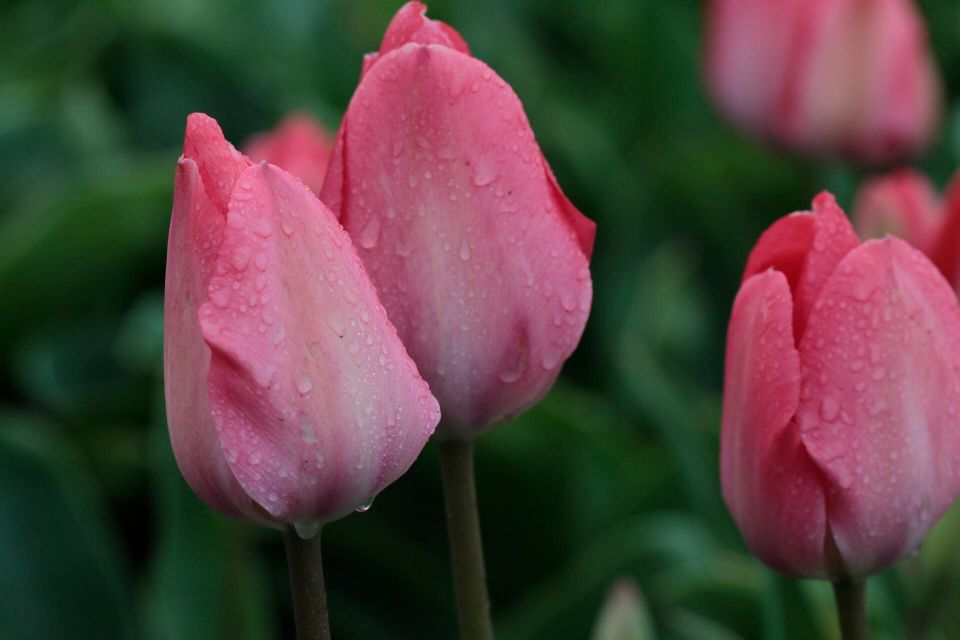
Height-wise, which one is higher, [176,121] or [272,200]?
[272,200]

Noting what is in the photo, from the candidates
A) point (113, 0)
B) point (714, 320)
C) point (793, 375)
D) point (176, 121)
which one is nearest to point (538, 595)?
point (714, 320)

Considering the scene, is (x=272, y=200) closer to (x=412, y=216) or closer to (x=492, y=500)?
(x=412, y=216)

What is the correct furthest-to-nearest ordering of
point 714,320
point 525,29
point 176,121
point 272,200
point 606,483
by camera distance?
point 525,29, point 176,121, point 714,320, point 606,483, point 272,200

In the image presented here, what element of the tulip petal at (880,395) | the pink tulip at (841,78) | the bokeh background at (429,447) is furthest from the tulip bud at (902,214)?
the pink tulip at (841,78)

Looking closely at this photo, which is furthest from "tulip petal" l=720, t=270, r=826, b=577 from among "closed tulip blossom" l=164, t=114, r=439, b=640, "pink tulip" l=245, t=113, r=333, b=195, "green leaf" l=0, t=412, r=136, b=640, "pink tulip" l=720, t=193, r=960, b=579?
"green leaf" l=0, t=412, r=136, b=640

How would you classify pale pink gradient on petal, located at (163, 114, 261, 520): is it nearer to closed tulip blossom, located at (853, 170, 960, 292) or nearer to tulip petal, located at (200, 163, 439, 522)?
tulip petal, located at (200, 163, 439, 522)

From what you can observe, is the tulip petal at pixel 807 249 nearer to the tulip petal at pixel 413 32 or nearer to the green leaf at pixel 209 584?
the tulip petal at pixel 413 32

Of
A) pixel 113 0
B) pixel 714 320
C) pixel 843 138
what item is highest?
pixel 843 138
